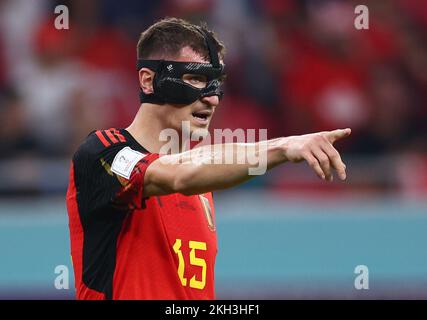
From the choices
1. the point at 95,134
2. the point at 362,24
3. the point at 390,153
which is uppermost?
the point at 362,24

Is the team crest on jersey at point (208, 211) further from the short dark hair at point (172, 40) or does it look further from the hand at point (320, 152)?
the hand at point (320, 152)

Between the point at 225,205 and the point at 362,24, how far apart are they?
242 cm

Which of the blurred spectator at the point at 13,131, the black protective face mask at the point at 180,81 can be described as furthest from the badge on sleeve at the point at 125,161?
the blurred spectator at the point at 13,131

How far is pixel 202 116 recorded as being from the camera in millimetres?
4570

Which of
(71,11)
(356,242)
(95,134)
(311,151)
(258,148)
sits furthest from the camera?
(71,11)

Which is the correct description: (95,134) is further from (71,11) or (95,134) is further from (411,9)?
(411,9)

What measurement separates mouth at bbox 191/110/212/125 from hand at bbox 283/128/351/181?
1.00 meters

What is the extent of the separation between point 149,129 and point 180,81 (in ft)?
0.83

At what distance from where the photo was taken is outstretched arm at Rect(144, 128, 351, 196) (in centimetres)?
343

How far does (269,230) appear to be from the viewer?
7.71m

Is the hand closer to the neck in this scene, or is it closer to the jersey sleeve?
the jersey sleeve

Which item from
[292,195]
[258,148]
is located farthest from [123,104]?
[258,148]

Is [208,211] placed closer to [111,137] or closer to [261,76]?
[111,137]

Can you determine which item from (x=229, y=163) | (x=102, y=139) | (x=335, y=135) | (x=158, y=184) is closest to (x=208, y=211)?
(x=102, y=139)
